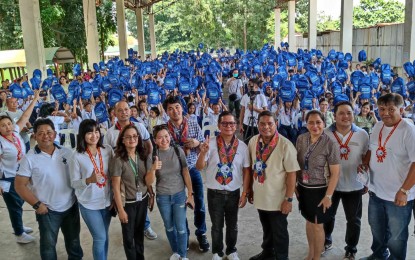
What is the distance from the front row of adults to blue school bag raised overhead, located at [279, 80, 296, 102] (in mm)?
3360

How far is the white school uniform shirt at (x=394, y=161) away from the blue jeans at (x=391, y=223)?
87mm

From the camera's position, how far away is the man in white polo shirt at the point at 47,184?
10.9 ft

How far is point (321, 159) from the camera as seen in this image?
3400 millimetres

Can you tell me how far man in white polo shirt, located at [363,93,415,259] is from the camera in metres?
3.18

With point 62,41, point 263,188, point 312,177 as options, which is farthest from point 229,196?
point 62,41

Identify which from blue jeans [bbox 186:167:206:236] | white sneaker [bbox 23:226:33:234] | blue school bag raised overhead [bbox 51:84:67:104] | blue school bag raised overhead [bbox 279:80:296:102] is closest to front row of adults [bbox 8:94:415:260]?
blue jeans [bbox 186:167:206:236]

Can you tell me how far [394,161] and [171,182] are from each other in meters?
1.88

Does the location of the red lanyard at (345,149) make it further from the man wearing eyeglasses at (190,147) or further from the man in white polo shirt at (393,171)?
the man wearing eyeglasses at (190,147)

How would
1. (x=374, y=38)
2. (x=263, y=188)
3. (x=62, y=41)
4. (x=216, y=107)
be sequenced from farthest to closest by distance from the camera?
(x=62, y=41) → (x=374, y=38) → (x=216, y=107) → (x=263, y=188)

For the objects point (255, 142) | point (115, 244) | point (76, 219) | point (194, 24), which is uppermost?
point (194, 24)


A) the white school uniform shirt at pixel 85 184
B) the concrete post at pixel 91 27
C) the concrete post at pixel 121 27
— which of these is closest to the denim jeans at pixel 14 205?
the white school uniform shirt at pixel 85 184

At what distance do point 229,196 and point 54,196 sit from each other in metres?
1.51

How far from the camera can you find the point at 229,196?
3.67 m

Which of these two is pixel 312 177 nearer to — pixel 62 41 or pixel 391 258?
pixel 391 258
